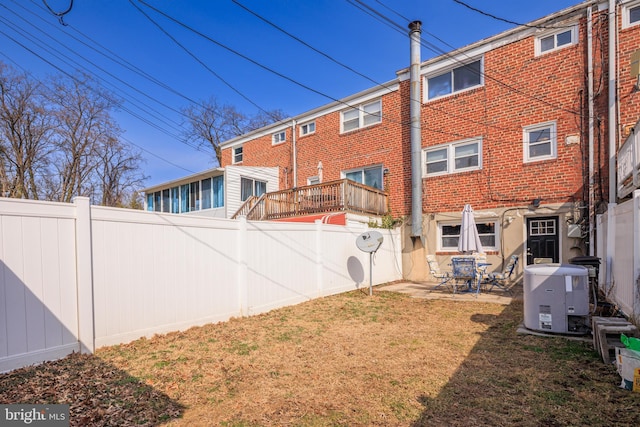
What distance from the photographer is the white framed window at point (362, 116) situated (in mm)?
14242

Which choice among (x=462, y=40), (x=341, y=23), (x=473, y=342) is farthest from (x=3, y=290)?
(x=462, y=40)

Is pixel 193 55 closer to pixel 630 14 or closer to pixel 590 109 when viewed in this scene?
pixel 590 109

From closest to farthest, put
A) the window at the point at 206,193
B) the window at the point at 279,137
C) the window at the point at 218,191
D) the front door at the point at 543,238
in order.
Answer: the front door at the point at 543,238 < the window at the point at 218,191 < the window at the point at 206,193 < the window at the point at 279,137

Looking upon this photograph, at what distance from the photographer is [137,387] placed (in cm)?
349

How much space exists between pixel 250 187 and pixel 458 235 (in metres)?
10.4

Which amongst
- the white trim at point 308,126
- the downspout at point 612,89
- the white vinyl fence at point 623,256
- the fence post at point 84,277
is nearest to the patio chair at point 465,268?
the white vinyl fence at point 623,256

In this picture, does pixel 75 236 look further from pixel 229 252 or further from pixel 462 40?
pixel 462 40

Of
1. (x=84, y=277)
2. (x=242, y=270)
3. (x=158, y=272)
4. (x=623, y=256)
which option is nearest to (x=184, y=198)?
(x=242, y=270)

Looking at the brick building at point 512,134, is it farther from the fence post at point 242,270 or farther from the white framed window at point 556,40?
the fence post at point 242,270

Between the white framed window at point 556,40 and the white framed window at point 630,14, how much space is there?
104cm

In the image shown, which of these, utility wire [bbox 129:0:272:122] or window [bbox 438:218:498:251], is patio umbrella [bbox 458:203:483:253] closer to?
window [bbox 438:218:498:251]

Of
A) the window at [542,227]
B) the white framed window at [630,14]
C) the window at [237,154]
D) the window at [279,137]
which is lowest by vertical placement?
the window at [542,227]

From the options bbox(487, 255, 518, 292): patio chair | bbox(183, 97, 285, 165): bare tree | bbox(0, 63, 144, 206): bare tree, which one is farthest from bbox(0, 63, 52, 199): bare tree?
bbox(487, 255, 518, 292): patio chair

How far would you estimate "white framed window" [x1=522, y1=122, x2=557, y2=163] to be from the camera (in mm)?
10133
